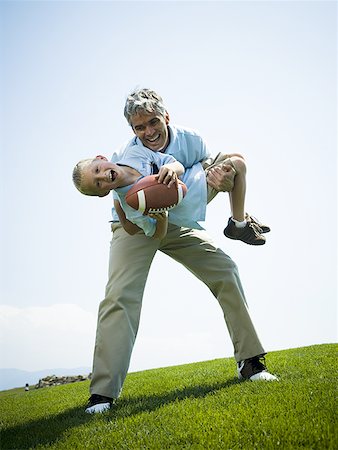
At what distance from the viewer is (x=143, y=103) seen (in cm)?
446

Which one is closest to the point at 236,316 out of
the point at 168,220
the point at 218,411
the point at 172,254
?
the point at 172,254

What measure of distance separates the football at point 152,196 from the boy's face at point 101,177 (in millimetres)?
210

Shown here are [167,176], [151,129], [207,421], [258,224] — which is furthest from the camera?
[258,224]

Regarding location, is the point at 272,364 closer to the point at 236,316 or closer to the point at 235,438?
the point at 236,316

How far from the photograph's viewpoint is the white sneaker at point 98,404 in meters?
4.14

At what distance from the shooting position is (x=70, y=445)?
320cm

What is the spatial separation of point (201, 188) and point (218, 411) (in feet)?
6.77

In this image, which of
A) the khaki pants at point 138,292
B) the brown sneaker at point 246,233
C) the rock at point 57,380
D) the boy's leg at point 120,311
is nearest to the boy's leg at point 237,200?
the brown sneaker at point 246,233

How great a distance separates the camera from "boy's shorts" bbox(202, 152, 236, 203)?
16.1 ft

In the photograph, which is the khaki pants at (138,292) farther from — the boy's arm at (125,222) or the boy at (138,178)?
the boy at (138,178)

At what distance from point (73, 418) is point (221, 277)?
6.57ft

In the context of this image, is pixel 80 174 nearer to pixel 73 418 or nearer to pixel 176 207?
pixel 176 207

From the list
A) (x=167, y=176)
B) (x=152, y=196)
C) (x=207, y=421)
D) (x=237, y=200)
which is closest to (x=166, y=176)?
(x=167, y=176)

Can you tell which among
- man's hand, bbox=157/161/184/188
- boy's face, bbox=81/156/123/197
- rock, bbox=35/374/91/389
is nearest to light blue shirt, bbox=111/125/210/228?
boy's face, bbox=81/156/123/197
